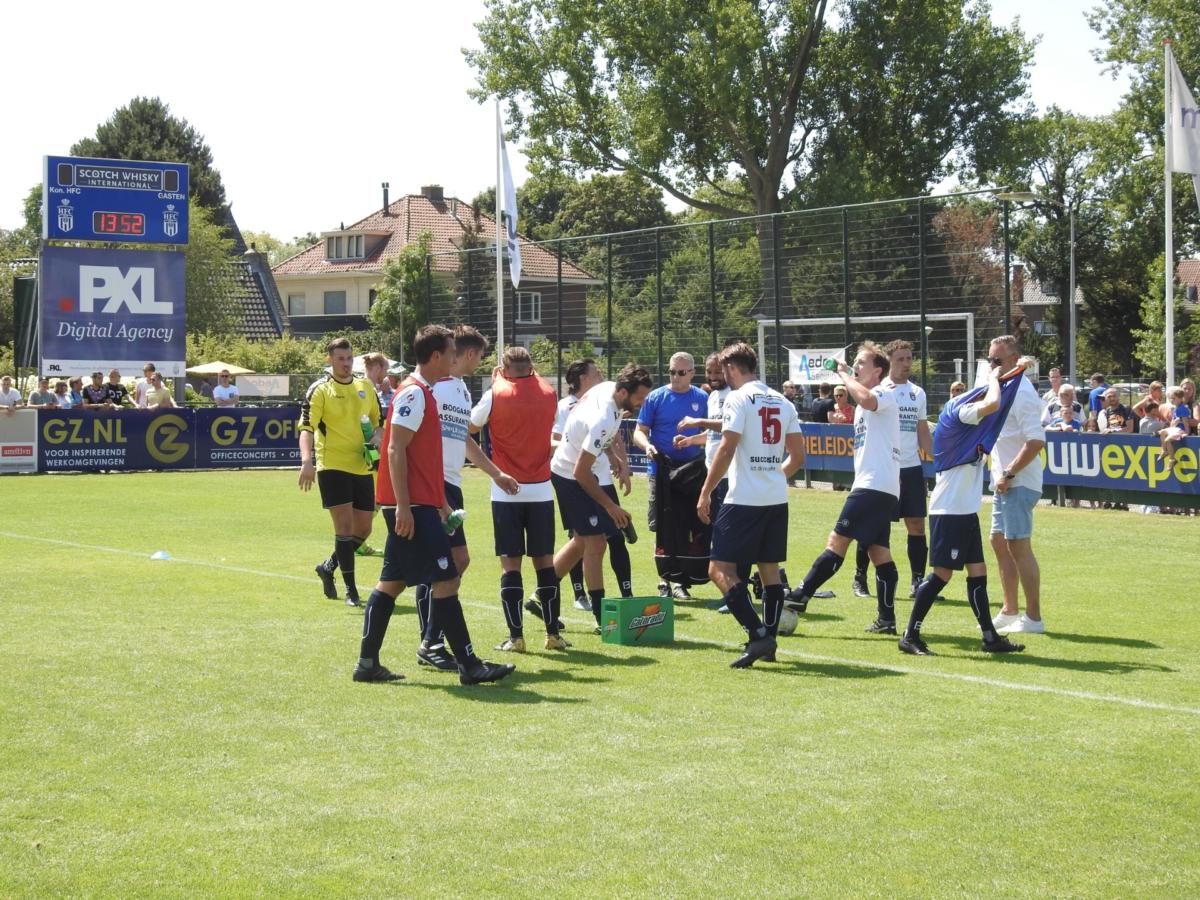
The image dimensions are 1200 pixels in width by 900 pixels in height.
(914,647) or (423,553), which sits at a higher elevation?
(423,553)

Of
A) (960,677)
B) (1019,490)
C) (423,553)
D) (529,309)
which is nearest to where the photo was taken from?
(423,553)

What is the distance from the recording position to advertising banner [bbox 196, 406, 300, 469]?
99.0 ft

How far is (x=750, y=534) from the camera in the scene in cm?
889

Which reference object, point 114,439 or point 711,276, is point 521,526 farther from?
point 711,276

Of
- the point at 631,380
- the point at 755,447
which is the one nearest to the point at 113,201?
the point at 631,380

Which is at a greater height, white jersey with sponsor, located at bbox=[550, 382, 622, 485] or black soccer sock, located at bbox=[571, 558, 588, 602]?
white jersey with sponsor, located at bbox=[550, 382, 622, 485]

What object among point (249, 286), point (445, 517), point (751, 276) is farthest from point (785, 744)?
point (249, 286)

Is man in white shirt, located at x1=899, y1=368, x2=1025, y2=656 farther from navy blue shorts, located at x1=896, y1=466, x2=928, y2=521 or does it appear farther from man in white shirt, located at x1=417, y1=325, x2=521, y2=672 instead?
man in white shirt, located at x1=417, y1=325, x2=521, y2=672

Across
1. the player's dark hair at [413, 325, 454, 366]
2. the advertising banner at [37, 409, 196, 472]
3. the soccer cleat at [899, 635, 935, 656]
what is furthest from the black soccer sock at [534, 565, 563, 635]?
the advertising banner at [37, 409, 196, 472]

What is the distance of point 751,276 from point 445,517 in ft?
82.7

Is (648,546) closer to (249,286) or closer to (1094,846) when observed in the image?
(1094,846)

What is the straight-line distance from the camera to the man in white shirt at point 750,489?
8.85 m

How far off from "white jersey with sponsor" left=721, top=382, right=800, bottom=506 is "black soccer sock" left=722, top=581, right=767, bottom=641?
0.54m

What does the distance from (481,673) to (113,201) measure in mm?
27486
